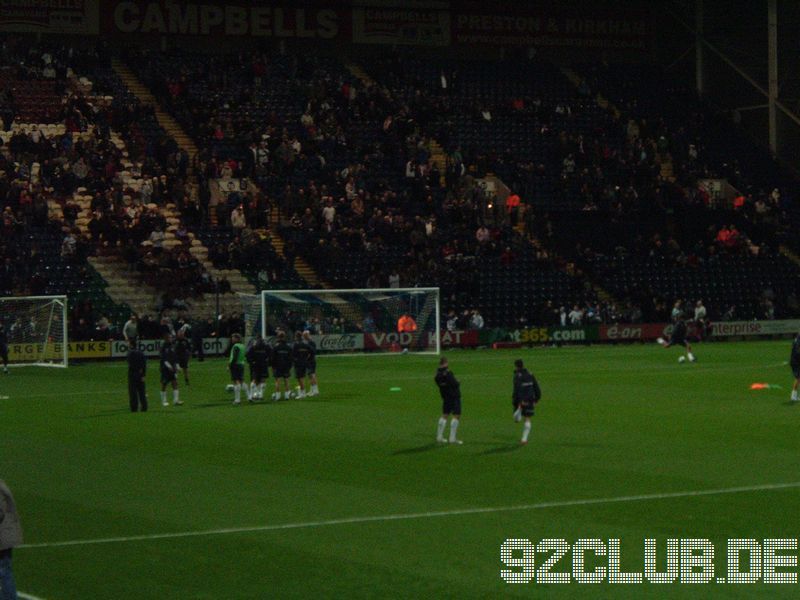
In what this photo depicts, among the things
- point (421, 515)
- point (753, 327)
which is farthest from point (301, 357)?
point (753, 327)

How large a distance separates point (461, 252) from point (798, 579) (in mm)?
44930

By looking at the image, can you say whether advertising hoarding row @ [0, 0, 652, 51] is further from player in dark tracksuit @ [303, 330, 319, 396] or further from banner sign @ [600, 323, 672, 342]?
player in dark tracksuit @ [303, 330, 319, 396]

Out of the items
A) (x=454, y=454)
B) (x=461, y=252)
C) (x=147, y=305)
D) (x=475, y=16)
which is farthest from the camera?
(x=475, y=16)

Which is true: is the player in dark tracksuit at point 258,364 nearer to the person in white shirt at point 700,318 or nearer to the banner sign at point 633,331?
the banner sign at point 633,331

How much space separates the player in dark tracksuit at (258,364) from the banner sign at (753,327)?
30.1 m

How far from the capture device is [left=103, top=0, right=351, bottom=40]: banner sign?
64.8 m

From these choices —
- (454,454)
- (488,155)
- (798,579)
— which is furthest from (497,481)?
(488,155)

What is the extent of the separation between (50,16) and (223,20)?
8108 mm

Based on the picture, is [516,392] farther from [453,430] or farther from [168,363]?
[168,363]

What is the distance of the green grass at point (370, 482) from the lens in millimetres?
15109

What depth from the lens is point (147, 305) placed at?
52.9m

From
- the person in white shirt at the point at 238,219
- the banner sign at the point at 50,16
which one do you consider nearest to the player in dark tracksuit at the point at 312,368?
the person in white shirt at the point at 238,219

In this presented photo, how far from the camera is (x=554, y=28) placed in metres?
73.5

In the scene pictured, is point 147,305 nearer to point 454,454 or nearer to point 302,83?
point 302,83
